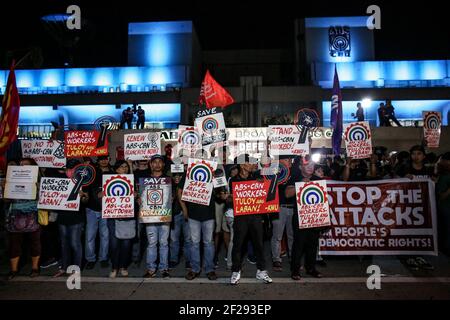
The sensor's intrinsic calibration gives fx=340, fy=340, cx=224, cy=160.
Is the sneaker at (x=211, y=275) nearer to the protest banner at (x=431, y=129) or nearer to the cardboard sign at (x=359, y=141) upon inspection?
the cardboard sign at (x=359, y=141)

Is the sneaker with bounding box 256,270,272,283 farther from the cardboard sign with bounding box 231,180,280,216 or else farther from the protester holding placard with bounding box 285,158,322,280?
the cardboard sign with bounding box 231,180,280,216

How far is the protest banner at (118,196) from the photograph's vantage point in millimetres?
6328

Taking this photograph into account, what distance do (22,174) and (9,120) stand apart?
1281mm

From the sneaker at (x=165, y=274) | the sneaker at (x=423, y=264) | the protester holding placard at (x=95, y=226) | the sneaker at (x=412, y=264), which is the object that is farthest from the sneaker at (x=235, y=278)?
the sneaker at (x=423, y=264)

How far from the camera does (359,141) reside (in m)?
7.70

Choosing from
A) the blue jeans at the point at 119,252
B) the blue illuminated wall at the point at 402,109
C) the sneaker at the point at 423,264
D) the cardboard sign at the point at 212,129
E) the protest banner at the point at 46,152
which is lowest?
the sneaker at the point at 423,264

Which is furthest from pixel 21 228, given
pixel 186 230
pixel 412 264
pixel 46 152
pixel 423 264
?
pixel 423 264

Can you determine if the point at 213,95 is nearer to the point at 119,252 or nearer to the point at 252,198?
the point at 252,198

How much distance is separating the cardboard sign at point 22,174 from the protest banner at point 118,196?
56.6 inches

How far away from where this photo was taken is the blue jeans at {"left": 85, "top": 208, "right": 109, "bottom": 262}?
6923 millimetres

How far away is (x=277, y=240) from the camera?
268 inches

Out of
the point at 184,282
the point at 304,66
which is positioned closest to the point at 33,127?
the point at 304,66

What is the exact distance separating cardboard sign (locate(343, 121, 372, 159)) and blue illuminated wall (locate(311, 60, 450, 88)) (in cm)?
2091
